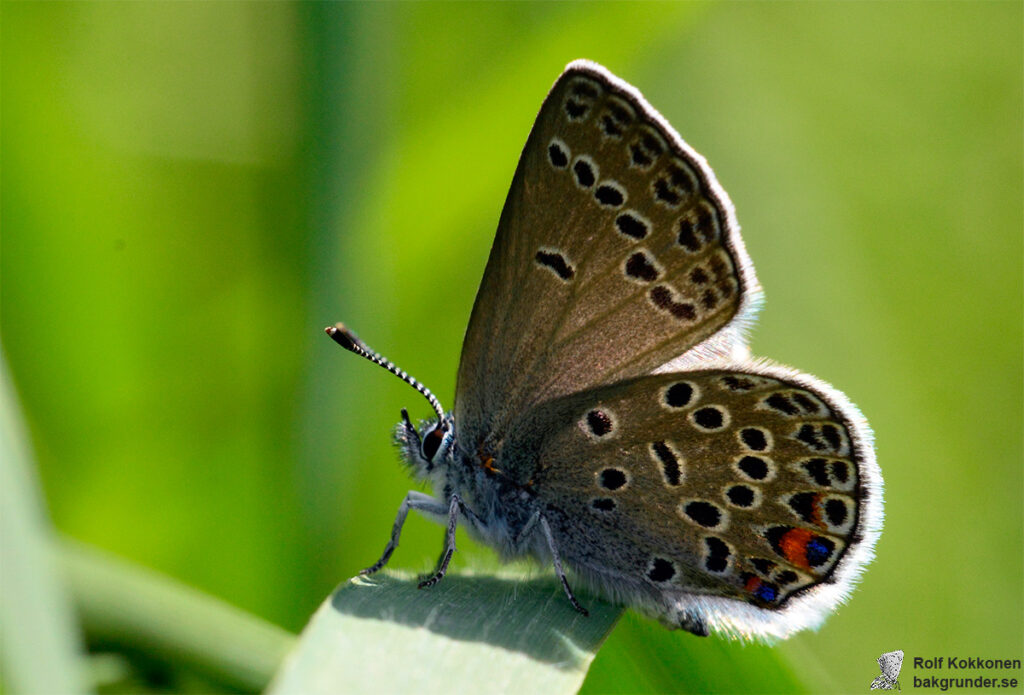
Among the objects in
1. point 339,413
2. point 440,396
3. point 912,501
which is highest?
point 339,413

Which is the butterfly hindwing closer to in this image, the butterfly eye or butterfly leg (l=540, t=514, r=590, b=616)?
butterfly leg (l=540, t=514, r=590, b=616)

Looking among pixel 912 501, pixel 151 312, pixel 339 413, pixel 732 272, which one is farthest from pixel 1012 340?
pixel 151 312

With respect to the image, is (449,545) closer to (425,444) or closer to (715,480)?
(425,444)

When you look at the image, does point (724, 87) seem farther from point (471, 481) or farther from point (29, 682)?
point (29, 682)

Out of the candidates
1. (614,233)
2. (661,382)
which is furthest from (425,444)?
(614,233)

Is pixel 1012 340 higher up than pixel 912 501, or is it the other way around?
pixel 1012 340

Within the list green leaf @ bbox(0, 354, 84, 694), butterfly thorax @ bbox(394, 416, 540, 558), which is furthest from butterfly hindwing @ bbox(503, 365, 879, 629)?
green leaf @ bbox(0, 354, 84, 694)
